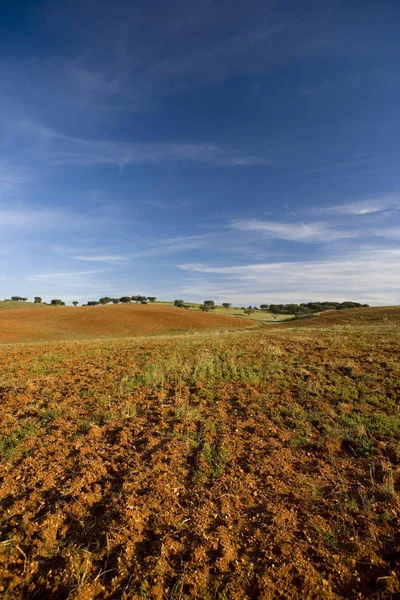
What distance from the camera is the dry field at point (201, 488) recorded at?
4105 mm

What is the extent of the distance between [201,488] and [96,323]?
54662 millimetres

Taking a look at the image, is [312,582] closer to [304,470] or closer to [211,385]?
[304,470]

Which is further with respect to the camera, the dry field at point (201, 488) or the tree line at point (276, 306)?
the tree line at point (276, 306)

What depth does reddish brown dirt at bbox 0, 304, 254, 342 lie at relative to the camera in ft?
154

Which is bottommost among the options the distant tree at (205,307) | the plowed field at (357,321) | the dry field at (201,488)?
the dry field at (201,488)

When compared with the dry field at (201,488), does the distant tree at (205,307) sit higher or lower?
higher

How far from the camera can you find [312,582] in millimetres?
3977

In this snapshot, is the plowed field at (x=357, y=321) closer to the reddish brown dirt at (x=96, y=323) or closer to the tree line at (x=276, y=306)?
the reddish brown dirt at (x=96, y=323)

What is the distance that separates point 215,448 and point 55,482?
3.50 m

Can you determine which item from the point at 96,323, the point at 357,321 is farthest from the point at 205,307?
the point at 357,321

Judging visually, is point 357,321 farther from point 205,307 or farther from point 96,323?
point 205,307

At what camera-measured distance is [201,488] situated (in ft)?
19.1

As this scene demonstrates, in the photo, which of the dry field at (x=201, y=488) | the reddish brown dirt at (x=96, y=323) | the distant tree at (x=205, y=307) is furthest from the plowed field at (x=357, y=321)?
the distant tree at (x=205, y=307)

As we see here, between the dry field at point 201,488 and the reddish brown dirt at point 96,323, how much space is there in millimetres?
38121
